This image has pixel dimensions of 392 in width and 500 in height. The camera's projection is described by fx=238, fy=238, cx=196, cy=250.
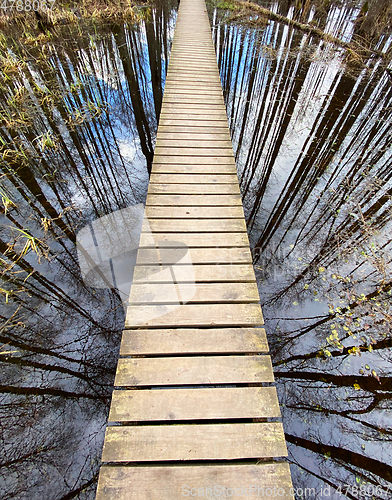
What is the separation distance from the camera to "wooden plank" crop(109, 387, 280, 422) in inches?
52.7

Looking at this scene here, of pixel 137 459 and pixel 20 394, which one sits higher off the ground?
pixel 20 394

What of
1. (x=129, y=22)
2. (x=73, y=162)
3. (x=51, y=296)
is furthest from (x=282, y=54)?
(x=51, y=296)

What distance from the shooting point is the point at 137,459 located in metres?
1.21

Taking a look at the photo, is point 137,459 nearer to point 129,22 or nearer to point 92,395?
point 92,395

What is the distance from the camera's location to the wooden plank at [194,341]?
1562 millimetres

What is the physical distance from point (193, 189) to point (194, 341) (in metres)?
1.56

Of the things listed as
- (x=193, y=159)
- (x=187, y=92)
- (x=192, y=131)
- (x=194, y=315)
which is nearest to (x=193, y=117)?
(x=192, y=131)

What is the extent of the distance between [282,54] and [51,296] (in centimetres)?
774

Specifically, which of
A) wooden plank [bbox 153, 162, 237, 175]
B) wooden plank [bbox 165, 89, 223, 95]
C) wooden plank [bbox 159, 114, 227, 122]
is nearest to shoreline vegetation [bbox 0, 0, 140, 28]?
wooden plank [bbox 165, 89, 223, 95]

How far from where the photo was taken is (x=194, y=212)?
7.73ft

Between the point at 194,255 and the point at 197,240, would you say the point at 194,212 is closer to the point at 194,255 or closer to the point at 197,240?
the point at 197,240

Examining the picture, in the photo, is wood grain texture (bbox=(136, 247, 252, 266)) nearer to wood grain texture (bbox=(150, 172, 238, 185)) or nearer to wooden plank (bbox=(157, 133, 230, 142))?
wood grain texture (bbox=(150, 172, 238, 185))

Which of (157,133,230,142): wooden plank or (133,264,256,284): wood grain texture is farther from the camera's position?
(157,133,230,142): wooden plank

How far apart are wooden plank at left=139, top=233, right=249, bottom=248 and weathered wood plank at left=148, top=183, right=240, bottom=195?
56 cm
